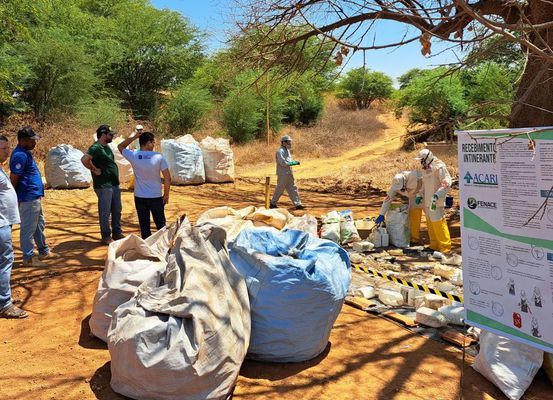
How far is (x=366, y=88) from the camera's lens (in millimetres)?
38000

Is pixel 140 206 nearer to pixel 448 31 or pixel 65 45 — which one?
pixel 448 31

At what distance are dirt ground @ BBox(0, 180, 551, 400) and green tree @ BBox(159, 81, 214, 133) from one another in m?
18.2

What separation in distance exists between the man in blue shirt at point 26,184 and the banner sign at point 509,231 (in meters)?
4.14

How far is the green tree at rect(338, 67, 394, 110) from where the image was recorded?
36781 mm

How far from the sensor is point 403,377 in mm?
3076

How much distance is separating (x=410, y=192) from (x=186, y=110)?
56.3 ft

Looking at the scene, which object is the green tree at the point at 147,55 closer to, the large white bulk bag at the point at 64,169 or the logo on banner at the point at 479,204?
the large white bulk bag at the point at 64,169

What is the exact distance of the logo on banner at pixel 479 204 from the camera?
9.07 ft

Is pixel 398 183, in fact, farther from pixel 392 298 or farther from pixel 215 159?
pixel 215 159

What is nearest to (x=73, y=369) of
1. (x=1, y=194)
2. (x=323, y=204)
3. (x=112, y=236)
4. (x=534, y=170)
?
(x=1, y=194)

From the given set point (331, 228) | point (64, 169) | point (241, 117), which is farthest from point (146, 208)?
point (241, 117)

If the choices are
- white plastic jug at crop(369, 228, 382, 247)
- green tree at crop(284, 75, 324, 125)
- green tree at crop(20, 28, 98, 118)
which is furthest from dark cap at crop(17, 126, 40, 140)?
green tree at crop(284, 75, 324, 125)

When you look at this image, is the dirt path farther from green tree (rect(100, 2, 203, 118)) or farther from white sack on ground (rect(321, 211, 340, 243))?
green tree (rect(100, 2, 203, 118))

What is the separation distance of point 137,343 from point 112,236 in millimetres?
4285
